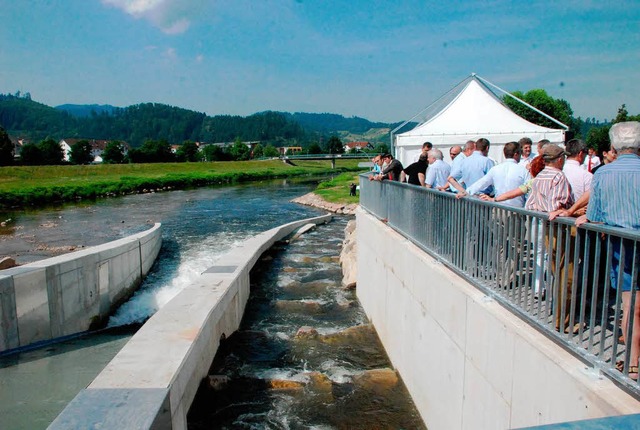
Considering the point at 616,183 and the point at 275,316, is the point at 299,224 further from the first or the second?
the point at 616,183

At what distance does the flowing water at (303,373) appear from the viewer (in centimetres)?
630

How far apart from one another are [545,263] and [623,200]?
1144 millimetres

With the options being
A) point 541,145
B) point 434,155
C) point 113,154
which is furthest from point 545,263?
point 113,154

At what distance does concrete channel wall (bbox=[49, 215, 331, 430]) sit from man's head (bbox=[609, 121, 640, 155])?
167 inches

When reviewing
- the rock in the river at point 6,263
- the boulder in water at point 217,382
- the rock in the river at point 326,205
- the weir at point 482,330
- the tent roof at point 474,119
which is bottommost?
the rock in the river at point 326,205

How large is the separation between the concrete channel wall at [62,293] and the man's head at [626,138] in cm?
977

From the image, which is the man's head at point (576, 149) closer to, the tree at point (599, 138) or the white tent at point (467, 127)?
the white tent at point (467, 127)

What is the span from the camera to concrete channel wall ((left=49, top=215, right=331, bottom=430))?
414cm

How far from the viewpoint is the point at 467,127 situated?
15.0 m

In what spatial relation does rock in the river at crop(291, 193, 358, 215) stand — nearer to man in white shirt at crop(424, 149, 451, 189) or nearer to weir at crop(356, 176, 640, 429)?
man in white shirt at crop(424, 149, 451, 189)

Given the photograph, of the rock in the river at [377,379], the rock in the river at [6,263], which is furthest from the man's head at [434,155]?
the rock in the river at [6,263]

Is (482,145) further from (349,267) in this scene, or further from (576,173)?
(349,267)

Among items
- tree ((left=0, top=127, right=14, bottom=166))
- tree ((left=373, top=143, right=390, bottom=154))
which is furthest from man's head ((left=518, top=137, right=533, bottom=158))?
tree ((left=0, top=127, right=14, bottom=166))

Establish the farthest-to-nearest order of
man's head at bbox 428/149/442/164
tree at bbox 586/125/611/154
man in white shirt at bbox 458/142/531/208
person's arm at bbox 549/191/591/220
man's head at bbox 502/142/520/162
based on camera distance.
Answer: tree at bbox 586/125/611/154, man's head at bbox 428/149/442/164, man's head at bbox 502/142/520/162, man in white shirt at bbox 458/142/531/208, person's arm at bbox 549/191/591/220
